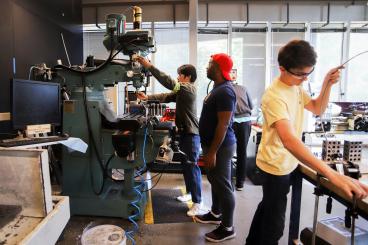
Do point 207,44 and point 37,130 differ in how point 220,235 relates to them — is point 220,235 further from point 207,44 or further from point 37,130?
point 207,44

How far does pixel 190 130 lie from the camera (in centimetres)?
262

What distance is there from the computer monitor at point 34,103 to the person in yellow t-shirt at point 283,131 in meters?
1.48

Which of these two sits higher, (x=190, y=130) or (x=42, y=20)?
(x=42, y=20)

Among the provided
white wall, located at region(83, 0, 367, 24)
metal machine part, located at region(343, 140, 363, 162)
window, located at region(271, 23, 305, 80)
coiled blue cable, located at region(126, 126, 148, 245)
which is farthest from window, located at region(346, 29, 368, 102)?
coiled blue cable, located at region(126, 126, 148, 245)

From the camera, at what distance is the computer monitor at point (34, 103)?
171cm

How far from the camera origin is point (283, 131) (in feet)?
3.99

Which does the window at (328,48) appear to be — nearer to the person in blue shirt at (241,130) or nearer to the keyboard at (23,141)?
the person in blue shirt at (241,130)

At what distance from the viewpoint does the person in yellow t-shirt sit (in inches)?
A: 48.4

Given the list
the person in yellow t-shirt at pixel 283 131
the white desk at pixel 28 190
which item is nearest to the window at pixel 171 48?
the person in yellow t-shirt at pixel 283 131

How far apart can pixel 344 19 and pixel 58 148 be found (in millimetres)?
4937

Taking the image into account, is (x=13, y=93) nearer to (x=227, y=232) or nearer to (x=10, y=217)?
(x=10, y=217)

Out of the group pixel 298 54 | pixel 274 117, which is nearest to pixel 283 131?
pixel 274 117

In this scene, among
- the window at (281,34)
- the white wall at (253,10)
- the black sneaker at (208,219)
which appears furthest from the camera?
the window at (281,34)

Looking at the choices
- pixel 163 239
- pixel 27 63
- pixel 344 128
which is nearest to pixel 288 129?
pixel 163 239
